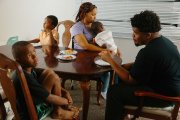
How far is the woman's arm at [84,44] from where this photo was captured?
2.73m

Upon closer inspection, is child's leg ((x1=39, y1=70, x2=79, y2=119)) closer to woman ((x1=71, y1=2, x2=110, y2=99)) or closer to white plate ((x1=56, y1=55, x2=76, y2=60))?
white plate ((x1=56, y1=55, x2=76, y2=60))

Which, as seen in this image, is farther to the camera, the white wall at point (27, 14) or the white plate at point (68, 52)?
the white wall at point (27, 14)

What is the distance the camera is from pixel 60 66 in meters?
2.20

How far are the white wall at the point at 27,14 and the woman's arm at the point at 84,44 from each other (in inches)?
37.5

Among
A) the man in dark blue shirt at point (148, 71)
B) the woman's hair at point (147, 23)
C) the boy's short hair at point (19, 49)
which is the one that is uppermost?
the woman's hair at point (147, 23)

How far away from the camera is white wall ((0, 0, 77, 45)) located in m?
3.23

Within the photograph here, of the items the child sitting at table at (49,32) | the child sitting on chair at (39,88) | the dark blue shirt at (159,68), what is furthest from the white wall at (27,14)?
the dark blue shirt at (159,68)

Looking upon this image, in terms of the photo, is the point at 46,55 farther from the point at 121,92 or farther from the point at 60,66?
the point at 121,92

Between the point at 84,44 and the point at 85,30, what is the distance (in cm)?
20

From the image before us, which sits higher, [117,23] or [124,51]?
[117,23]

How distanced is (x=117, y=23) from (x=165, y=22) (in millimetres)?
639

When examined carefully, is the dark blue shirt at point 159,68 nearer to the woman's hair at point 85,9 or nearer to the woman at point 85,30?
the woman at point 85,30

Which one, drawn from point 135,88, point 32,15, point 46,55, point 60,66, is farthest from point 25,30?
point 135,88

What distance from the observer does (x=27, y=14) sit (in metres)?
3.52
